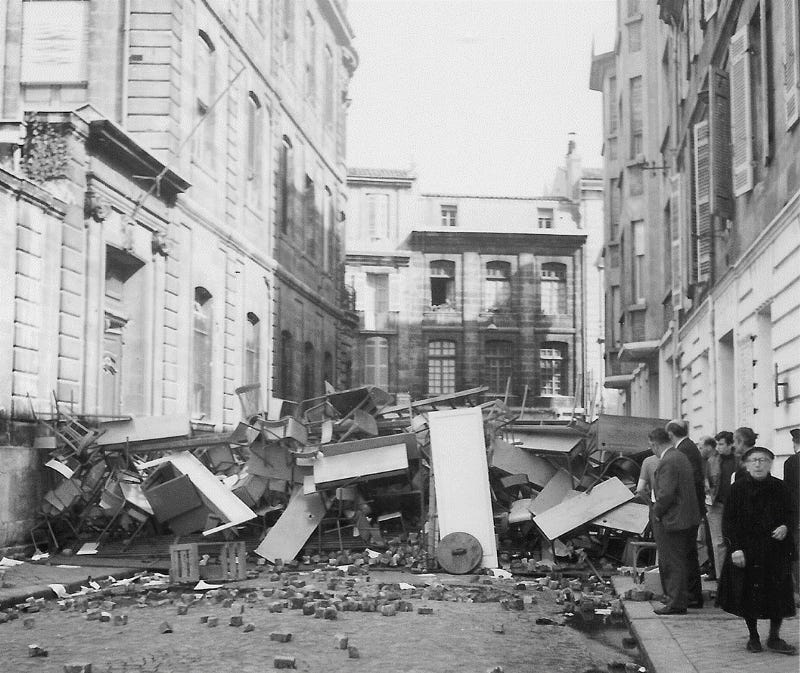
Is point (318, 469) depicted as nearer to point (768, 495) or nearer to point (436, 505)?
point (436, 505)

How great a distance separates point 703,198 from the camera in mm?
16422

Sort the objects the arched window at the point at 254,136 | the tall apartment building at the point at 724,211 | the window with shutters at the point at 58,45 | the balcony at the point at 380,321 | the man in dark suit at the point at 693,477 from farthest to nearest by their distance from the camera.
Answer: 1. the balcony at the point at 380,321
2. the arched window at the point at 254,136
3. the window with shutters at the point at 58,45
4. the tall apartment building at the point at 724,211
5. the man in dark suit at the point at 693,477

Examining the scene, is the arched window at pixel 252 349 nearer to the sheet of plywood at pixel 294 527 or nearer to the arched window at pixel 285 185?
the arched window at pixel 285 185

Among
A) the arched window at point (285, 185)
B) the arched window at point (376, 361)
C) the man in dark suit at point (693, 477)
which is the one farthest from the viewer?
Result: the arched window at point (376, 361)

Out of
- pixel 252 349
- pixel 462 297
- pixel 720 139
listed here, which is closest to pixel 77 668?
pixel 720 139

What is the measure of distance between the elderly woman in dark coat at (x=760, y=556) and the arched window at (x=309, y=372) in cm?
2363

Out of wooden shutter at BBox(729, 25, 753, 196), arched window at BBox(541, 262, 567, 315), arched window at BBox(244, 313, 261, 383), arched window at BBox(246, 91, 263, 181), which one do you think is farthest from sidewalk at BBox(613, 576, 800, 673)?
arched window at BBox(541, 262, 567, 315)

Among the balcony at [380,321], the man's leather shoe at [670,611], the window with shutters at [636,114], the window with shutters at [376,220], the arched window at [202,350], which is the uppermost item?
the window with shutters at [376,220]

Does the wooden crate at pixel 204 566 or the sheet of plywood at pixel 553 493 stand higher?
the sheet of plywood at pixel 553 493

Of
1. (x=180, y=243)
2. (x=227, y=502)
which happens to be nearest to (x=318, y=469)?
(x=227, y=502)

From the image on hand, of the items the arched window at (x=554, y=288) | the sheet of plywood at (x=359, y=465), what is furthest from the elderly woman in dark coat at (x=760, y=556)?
the arched window at (x=554, y=288)

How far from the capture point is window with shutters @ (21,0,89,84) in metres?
19.7

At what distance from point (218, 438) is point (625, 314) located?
42.5 feet

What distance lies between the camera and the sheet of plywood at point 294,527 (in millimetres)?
14086
